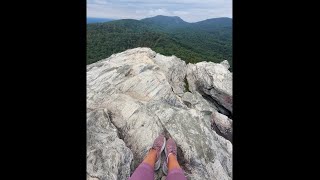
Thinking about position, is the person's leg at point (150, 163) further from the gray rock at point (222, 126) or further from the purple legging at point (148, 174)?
the gray rock at point (222, 126)

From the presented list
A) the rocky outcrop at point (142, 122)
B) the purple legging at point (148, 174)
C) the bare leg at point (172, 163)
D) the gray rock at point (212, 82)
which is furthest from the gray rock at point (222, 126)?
Result: the purple legging at point (148, 174)

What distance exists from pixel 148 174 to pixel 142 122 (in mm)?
2573

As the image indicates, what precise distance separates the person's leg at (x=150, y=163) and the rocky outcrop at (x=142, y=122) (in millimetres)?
267

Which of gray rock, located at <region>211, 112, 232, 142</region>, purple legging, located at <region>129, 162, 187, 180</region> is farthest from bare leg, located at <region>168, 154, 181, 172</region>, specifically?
gray rock, located at <region>211, 112, 232, 142</region>

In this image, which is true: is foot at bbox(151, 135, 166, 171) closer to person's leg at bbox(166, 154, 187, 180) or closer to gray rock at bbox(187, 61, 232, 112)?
person's leg at bbox(166, 154, 187, 180)

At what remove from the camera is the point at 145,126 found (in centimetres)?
694

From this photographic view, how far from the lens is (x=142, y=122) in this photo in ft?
23.1

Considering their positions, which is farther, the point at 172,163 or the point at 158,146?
the point at 158,146

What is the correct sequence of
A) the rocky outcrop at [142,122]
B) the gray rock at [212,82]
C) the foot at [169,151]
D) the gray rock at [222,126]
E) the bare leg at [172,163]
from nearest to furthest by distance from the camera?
the bare leg at [172,163]
the foot at [169,151]
the rocky outcrop at [142,122]
the gray rock at [222,126]
the gray rock at [212,82]

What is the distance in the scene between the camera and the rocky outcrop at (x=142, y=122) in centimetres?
551

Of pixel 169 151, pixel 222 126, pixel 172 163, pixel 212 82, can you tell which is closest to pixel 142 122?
pixel 169 151

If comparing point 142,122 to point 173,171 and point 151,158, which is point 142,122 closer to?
point 151,158
